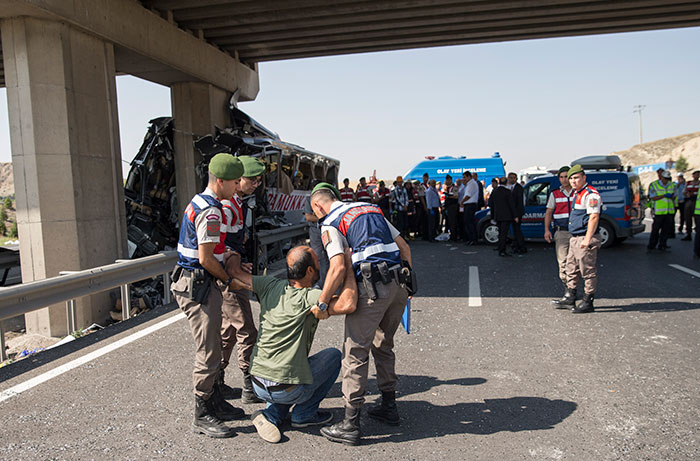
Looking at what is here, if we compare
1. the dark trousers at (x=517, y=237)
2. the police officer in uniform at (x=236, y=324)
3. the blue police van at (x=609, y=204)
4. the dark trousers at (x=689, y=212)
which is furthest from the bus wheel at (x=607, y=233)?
the police officer in uniform at (x=236, y=324)

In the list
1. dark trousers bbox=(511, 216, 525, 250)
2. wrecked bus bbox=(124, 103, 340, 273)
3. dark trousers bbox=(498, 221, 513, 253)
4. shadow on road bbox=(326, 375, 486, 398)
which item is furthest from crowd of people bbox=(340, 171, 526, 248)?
shadow on road bbox=(326, 375, 486, 398)

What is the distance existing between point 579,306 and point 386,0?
7.22m

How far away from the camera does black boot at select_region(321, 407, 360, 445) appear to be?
3.28 metres

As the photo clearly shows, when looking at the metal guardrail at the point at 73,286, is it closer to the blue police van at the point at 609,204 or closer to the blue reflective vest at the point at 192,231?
Answer: the blue reflective vest at the point at 192,231

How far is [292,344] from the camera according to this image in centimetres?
337

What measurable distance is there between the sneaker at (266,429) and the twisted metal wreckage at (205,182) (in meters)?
5.99

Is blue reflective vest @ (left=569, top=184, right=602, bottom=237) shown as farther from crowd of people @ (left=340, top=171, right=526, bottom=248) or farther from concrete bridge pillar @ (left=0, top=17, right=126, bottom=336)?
crowd of people @ (left=340, top=171, right=526, bottom=248)

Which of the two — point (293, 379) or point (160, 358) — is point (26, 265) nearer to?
point (160, 358)

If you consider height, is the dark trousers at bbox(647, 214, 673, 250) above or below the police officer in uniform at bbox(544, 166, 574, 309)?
Answer: below

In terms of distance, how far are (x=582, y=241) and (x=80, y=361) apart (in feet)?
19.6

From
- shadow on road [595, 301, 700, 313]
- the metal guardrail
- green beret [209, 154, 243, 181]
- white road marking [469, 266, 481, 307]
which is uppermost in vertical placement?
green beret [209, 154, 243, 181]

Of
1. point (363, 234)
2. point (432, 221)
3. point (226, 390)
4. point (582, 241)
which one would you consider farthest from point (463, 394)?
point (432, 221)

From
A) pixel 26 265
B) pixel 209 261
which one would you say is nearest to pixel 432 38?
pixel 26 265

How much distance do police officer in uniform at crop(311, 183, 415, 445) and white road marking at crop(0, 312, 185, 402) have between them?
2691mm
